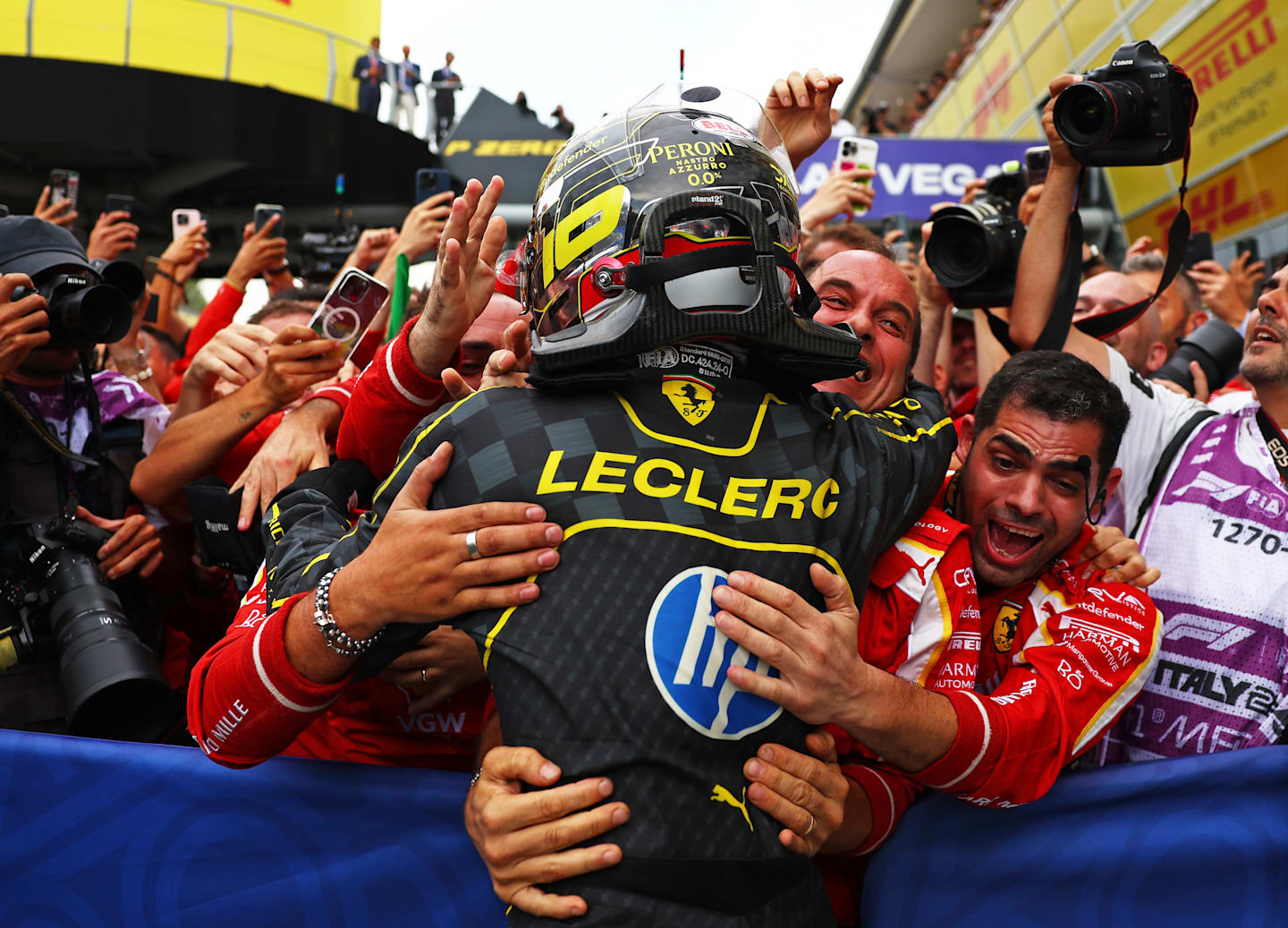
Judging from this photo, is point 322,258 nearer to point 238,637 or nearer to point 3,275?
point 3,275

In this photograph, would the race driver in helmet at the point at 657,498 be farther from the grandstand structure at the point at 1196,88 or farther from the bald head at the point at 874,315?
the grandstand structure at the point at 1196,88

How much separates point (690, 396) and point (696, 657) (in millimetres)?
374

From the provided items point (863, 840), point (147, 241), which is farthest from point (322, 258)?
point (147, 241)

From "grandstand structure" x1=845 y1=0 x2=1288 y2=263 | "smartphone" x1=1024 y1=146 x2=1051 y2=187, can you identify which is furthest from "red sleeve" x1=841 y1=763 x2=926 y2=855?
"grandstand structure" x1=845 y1=0 x2=1288 y2=263

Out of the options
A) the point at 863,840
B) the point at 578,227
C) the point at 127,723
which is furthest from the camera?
the point at 127,723

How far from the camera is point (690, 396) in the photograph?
1.47 metres

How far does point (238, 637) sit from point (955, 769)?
4.00 ft

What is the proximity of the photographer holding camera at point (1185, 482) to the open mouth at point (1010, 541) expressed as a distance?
18.9 inches

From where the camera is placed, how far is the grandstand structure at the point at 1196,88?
10125 mm

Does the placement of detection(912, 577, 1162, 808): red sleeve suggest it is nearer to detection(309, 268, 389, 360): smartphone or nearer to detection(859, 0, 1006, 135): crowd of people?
detection(309, 268, 389, 360): smartphone

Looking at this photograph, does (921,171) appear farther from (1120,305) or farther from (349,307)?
(349,307)

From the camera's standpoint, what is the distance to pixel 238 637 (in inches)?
66.9

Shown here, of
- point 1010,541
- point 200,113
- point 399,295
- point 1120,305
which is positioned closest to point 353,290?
point 399,295

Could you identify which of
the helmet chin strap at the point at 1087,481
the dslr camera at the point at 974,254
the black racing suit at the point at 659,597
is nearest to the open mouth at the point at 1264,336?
the dslr camera at the point at 974,254
